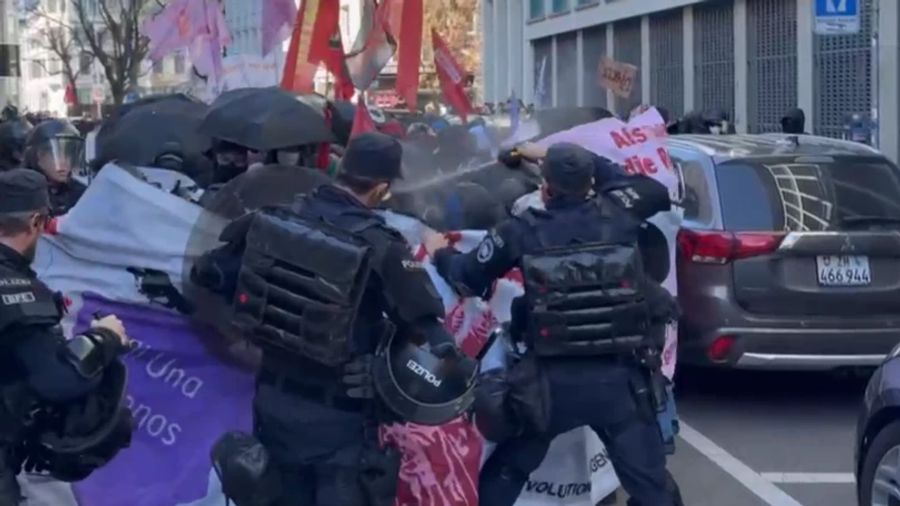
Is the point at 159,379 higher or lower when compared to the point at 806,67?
lower

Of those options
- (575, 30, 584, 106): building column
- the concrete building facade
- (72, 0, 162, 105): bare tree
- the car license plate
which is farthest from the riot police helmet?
(72, 0, 162, 105): bare tree

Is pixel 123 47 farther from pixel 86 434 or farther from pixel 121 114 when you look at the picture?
pixel 86 434

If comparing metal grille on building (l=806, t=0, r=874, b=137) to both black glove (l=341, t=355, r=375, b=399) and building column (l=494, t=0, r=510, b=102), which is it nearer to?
black glove (l=341, t=355, r=375, b=399)

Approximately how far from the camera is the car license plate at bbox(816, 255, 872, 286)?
9.91 meters

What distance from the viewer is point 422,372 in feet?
17.9

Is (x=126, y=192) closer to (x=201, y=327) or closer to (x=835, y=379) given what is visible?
(x=201, y=327)

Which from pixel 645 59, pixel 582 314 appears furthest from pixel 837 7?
pixel 645 59

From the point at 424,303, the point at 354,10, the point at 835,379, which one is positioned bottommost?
the point at 835,379

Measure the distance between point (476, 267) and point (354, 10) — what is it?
58516 mm

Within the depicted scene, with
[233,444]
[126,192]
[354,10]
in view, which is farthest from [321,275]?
[354,10]

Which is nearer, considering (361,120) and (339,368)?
(339,368)

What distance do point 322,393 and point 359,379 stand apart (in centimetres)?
14

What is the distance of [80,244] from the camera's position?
693 cm

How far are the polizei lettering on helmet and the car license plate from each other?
4.98 meters
